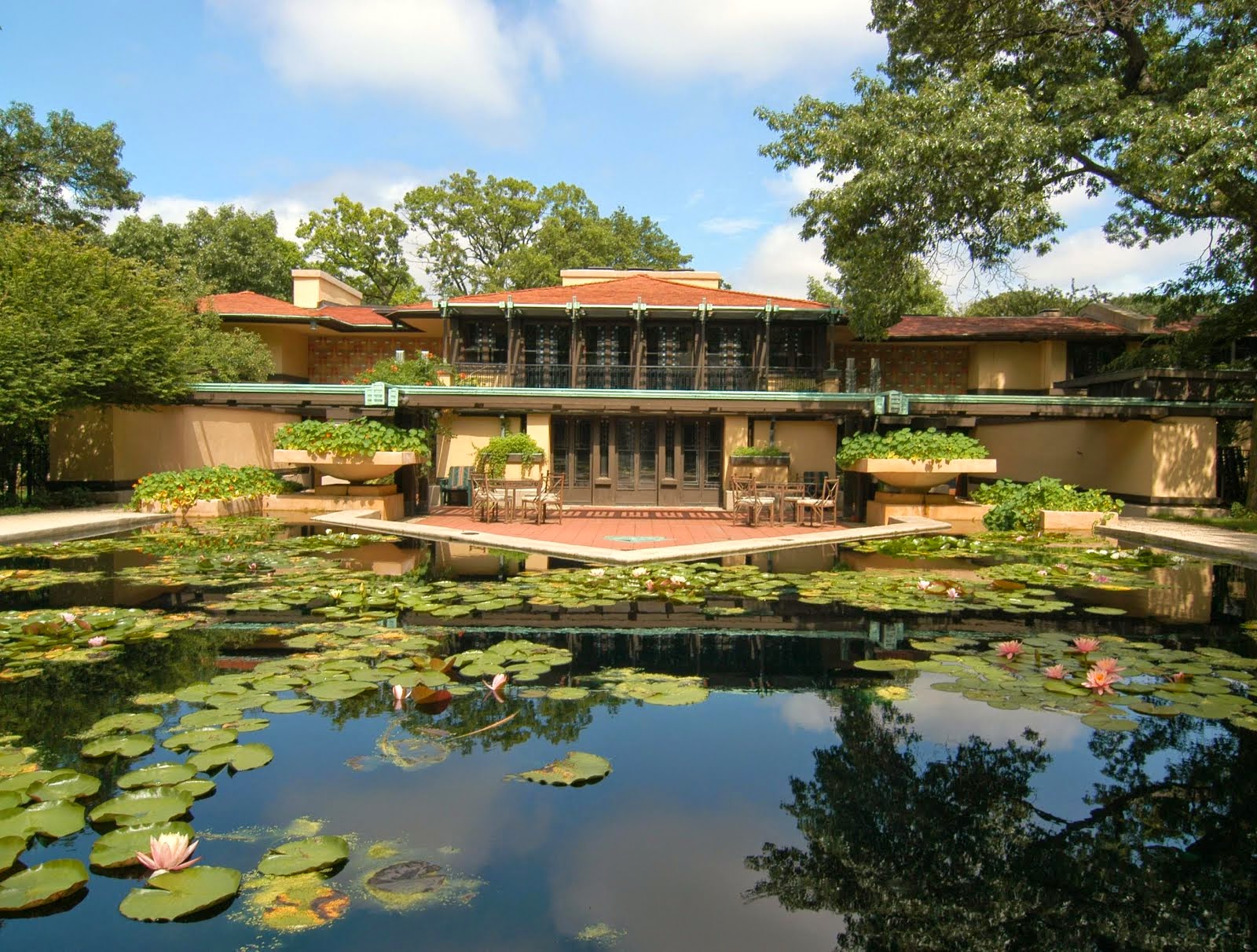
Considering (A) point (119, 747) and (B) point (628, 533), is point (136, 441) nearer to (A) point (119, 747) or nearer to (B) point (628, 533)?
(B) point (628, 533)

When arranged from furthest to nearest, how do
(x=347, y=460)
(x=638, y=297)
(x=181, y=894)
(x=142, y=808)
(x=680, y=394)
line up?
→ (x=638, y=297) < (x=680, y=394) < (x=347, y=460) < (x=142, y=808) < (x=181, y=894)

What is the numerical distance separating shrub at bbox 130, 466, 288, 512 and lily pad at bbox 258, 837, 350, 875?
13.1 metres

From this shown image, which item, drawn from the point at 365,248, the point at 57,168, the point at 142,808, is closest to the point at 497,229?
the point at 365,248

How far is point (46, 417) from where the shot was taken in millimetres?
13242

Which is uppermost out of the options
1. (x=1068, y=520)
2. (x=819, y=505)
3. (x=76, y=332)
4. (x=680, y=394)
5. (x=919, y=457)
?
(x=76, y=332)

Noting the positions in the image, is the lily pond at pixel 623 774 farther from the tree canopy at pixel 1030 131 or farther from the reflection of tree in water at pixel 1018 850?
the tree canopy at pixel 1030 131

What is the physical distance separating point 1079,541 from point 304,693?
11311 millimetres

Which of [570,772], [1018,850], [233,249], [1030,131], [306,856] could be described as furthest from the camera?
[233,249]

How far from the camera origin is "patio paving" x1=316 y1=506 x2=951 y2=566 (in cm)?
1020

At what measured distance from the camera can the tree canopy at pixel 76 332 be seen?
1309 cm

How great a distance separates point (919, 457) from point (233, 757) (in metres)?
12.9

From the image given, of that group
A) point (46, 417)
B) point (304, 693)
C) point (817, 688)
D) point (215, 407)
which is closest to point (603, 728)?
point (817, 688)

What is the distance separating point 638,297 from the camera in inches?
766

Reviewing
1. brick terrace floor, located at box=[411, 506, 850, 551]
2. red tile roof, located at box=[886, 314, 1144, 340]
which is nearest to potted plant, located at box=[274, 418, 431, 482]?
brick terrace floor, located at box=[411, 506, 850, 551]
